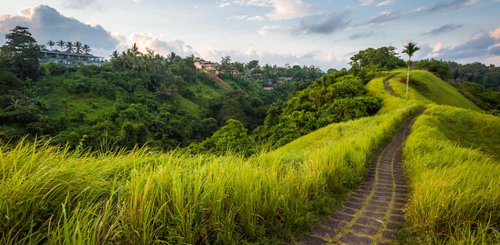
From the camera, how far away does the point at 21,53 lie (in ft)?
182

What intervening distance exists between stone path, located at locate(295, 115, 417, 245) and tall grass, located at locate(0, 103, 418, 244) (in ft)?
0.93

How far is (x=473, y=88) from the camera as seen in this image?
5359 cm

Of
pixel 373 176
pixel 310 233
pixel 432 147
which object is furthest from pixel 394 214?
pixel 432 147

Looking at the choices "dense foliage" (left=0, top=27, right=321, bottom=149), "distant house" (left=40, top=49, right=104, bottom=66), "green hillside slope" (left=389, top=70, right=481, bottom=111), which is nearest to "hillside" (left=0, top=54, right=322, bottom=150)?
"dense foliage" (left=0, top=27, right=321, bottom=149)

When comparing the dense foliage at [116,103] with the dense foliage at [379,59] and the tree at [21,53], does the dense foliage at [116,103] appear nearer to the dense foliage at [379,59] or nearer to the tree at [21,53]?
the tree at [21,53]

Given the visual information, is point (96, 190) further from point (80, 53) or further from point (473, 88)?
point (80, 53)

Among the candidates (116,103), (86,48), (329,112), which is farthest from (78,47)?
(329,112)

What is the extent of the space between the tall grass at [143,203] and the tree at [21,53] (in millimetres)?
→ 66698

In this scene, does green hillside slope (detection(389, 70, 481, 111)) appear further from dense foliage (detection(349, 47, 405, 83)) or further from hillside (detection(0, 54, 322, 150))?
hillside (detection(0, 54, 322, 150))

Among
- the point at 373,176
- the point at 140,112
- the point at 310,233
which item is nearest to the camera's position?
the point at 310,233

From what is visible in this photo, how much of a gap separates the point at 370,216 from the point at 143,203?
11.6 feet

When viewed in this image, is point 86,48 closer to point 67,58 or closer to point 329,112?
point 67,58

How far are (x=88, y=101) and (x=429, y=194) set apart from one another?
63.6 m

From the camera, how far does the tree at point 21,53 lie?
5400cm
